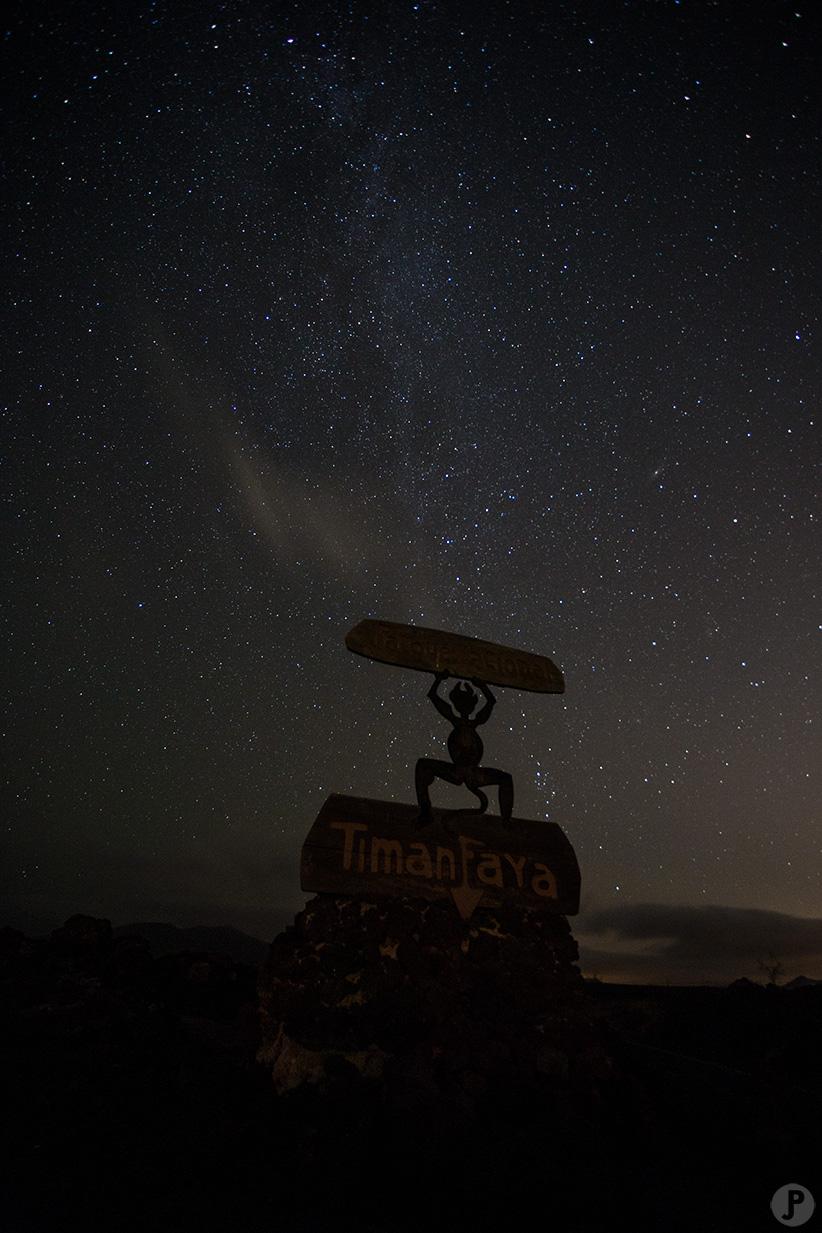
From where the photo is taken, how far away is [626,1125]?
439 cm

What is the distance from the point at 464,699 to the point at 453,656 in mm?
501

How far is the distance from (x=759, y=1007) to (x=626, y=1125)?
5142 mm

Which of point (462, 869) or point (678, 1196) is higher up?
point (462, 869)

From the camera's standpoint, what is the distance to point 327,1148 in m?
3.81

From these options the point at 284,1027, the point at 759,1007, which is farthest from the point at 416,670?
the point at 759,1007

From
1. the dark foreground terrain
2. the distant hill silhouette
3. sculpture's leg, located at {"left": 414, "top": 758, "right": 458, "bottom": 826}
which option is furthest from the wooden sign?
the distant hill silhouette

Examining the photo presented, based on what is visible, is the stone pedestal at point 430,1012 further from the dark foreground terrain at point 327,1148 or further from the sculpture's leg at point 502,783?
the sculpture's leg at point 502,783

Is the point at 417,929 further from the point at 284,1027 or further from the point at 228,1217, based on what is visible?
the point at 228,1217

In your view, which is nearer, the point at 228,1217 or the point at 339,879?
the point at 228,1217

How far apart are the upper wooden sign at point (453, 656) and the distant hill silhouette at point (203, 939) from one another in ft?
339

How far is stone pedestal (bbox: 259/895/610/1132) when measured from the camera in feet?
13.6
